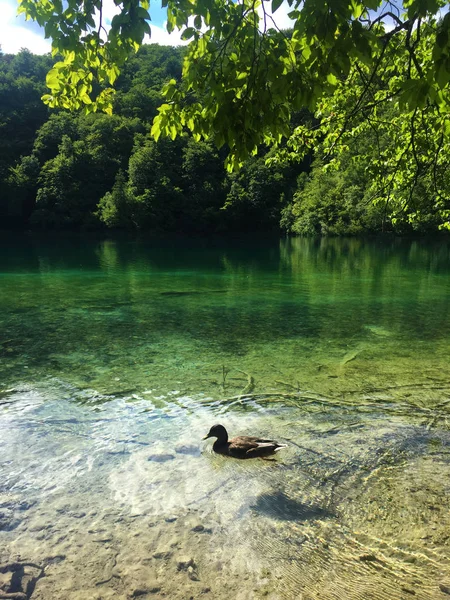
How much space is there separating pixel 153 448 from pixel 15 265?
1079 inches

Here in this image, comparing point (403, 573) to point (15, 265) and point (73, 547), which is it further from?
point (15, 265)

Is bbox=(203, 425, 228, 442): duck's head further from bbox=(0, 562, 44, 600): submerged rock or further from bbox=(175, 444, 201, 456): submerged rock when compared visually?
bbox=(0, 562, 44, 600): submerged rock

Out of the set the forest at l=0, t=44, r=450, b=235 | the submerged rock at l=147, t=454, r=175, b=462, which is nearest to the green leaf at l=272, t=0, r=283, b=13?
the submerged rock at l=147, t=454, r=175, b=462

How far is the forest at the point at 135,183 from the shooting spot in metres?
74.3

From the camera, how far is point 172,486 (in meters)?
4.43

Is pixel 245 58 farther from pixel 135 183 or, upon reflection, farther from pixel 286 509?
pixel 135 183

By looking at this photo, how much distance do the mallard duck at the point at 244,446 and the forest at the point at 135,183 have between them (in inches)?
2533

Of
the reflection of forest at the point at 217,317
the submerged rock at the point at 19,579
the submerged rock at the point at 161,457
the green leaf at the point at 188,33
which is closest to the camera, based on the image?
the submerged rock at the point at 19,579

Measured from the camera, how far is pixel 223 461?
488cm

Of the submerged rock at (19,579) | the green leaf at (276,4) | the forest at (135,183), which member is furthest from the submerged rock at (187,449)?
the forest at (135,183)

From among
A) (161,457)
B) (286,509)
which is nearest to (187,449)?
(161,457)

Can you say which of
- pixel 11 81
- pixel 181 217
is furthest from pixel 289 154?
pixel 11 81

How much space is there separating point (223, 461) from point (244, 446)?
0.97ft

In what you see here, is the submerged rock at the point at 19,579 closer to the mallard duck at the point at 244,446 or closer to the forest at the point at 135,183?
the mallard duck at the point at 244,446
